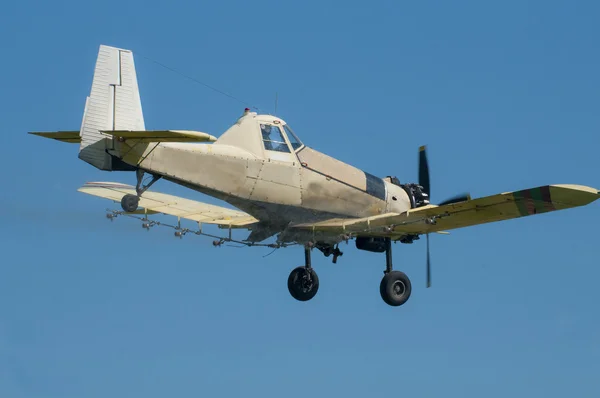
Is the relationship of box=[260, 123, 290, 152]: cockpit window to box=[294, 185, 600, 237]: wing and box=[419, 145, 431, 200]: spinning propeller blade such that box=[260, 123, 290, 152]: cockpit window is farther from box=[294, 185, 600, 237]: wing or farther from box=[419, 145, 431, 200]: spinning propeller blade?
box=[419, 145, 431, 200]: spinning propeller blade

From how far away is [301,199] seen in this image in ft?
103

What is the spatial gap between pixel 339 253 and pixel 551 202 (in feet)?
22.0

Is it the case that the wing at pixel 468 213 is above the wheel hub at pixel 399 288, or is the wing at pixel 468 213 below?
above

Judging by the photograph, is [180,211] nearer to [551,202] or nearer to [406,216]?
[406,216]

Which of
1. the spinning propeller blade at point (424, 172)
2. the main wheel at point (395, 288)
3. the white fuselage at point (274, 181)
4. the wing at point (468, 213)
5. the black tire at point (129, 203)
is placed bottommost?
the main wheel at point (395, 288)

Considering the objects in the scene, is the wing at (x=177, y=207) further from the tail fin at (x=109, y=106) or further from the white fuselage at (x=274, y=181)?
the tail fin at (x=109, y=106)

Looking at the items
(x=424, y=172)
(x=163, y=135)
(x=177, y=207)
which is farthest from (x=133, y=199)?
(x=424, y=172)

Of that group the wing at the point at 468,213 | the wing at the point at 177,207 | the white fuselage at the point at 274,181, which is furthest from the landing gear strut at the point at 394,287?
the wing at the point at 177,207

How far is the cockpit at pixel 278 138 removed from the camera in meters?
31.1

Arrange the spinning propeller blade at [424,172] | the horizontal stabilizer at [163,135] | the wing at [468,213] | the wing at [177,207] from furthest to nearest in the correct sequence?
the spinning propeller blade at [424,172] < the wing at [177,207] < the wing at [468,213] < the horizontal stabilizer at [163,135]

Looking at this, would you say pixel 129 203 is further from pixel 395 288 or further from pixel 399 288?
pixel 399 288

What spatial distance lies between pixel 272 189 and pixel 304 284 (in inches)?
151

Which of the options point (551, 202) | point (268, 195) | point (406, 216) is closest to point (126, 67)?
point (268, 195)

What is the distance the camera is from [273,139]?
31156mm
